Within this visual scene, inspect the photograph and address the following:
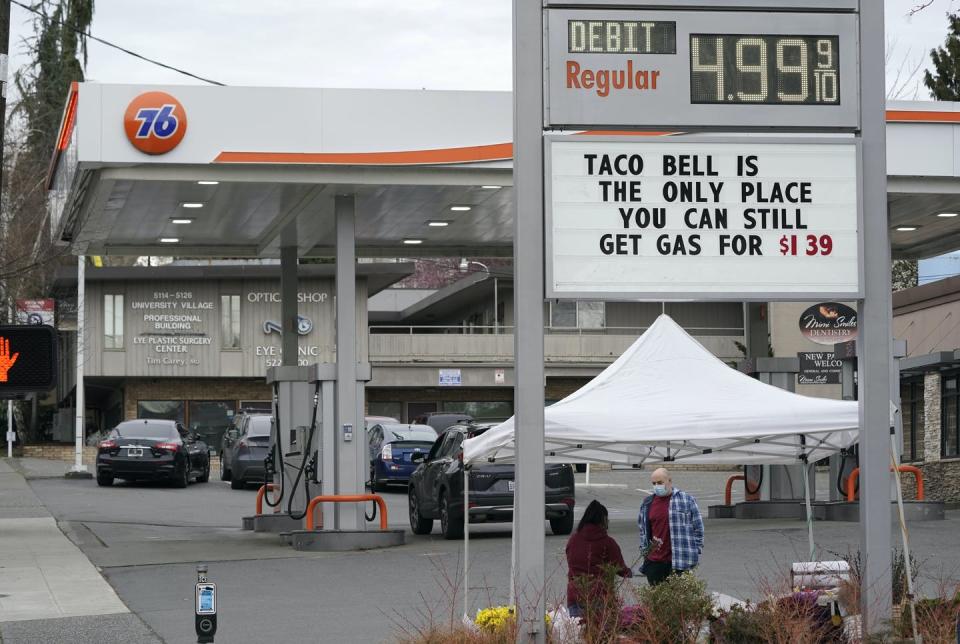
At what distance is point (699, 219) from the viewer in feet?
32.6

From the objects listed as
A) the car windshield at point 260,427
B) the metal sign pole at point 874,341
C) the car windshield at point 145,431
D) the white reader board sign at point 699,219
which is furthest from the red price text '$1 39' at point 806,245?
the car windshield at point 145,431

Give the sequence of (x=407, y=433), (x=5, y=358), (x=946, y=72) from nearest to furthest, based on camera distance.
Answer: (x=5, y=358)
(x=407, y=433)
(x=946, y=72)

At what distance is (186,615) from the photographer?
14016 millimetres

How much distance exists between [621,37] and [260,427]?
24.9 metres

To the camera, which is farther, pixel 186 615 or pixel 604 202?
pixel 186 615

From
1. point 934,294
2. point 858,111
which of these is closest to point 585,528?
point 858,111

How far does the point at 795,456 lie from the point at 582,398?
11.4ft

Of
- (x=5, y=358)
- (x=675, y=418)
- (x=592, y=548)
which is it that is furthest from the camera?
(x=675, y=418)

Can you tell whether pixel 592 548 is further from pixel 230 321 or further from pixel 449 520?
pixel 230 321

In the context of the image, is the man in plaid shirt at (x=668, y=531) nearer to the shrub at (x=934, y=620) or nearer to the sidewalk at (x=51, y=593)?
the shrub at (x=934, y=620)

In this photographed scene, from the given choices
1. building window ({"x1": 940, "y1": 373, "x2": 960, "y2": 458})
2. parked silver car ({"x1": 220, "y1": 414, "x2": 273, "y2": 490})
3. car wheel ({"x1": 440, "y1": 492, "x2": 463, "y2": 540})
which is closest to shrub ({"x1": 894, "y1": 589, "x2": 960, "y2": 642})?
car wheel ({"x1": 440, "y1": 492, "x2": 463, "y2": 540})

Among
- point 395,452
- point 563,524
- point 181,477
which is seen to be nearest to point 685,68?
point 563,524

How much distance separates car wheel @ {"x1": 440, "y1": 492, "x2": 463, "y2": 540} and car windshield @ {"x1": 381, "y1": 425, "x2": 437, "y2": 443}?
11751 millimetres

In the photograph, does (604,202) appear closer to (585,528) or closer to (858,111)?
(858,111)
